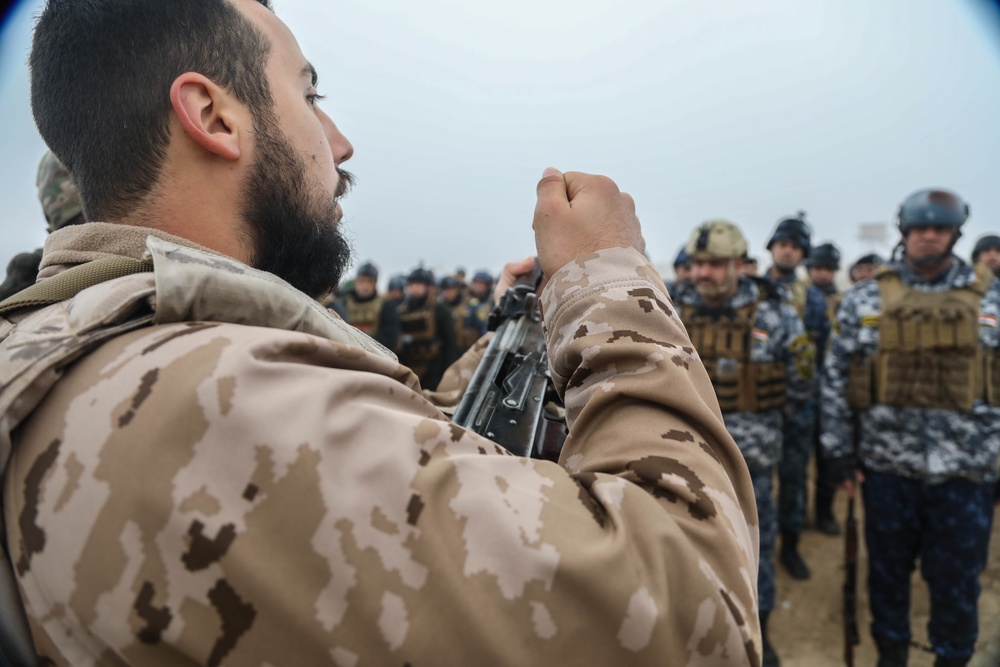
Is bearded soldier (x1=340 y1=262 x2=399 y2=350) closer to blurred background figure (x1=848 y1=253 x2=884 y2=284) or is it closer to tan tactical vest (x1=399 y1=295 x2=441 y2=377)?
tan tactical vest (x1=399 y1=295 x2=441 y2=377)

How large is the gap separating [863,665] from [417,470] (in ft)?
14.9

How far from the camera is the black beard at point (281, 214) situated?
103 cm

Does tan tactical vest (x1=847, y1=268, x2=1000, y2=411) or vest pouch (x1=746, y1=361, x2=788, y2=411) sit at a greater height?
tan tactical vest (x1=847, y1=268, x2=1000, y2=411)

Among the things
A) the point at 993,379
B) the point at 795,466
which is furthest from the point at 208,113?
the point at 795,466

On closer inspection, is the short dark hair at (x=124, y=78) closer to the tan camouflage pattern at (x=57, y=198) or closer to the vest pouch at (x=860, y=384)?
the tan camouflage pattern at (x=57, y=198)

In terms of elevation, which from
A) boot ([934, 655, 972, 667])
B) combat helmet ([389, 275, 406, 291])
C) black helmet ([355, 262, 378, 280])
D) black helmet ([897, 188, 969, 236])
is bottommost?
boot ([934, 655, 972, 667])

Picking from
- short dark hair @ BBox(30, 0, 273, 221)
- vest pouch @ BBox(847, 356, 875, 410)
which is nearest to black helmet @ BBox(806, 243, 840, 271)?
vest pouch @ BBox(847, 356, 875, 410)

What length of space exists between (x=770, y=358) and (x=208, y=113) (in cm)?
395

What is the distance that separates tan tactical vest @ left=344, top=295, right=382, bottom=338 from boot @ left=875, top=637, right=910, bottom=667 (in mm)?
6547

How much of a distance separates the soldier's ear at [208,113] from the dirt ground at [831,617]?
450cm

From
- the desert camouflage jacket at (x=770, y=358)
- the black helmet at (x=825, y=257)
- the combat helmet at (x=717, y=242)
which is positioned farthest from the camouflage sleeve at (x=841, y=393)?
the black helmet at (x=825, y=257)

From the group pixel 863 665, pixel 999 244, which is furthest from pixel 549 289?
pixel 999 244

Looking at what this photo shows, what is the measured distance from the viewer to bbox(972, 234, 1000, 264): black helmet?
308 inches

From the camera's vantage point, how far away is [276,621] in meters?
0.58
